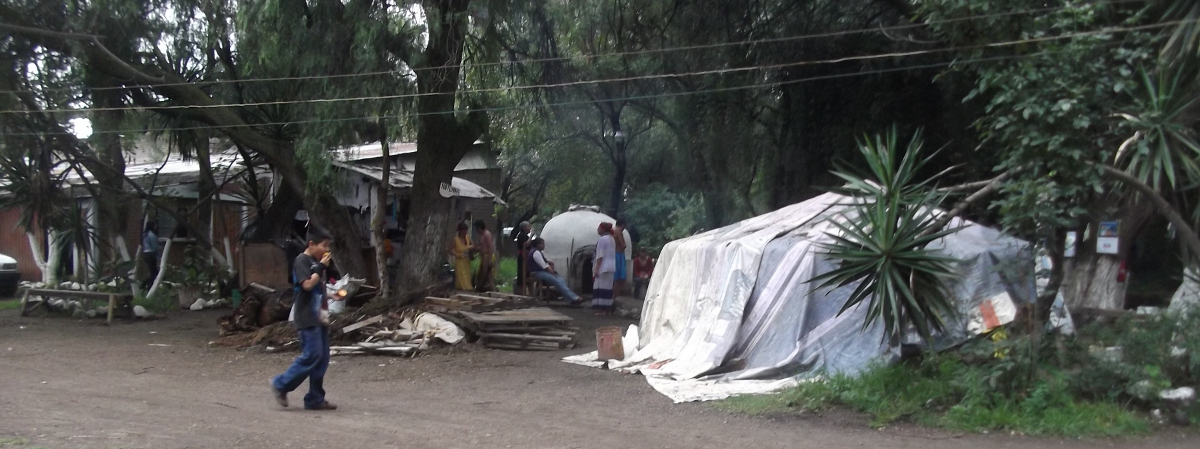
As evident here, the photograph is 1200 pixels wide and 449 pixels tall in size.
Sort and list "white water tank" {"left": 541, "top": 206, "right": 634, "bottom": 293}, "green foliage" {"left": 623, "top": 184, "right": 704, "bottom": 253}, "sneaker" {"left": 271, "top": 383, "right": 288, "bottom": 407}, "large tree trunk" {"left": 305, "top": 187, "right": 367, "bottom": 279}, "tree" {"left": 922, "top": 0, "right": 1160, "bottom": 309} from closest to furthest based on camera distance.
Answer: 1. "tree" {"left": 922, "top": 0, "right": 1160, "bottom": 309}
2. "sneaker" {"left": 271, "top": 383, "right": 288, "bottom": 407}
3. "large tree trunk" {"left": 305, "top": 187, "right": 367, "bottom": 279}
4. "white water tank" {"left": 541, "top": 206, "right": 634, "bottom": 293}
5. "green foliage" {"left": 623, "top": 184, "right": 704, "bottom": 253}

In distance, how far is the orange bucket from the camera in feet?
40.0

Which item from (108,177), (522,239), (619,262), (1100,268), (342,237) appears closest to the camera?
(1100,268)

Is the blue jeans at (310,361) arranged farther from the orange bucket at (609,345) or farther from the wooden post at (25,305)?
the wooden post at (25,305)

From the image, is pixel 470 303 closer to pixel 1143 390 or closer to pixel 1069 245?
pixel 1069 245

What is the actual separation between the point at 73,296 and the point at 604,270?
9197mm

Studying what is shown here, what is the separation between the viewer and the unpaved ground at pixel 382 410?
755 cm

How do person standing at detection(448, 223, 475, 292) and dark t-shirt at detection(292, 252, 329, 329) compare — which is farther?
person standing at detection(448, 223, 475, 292)

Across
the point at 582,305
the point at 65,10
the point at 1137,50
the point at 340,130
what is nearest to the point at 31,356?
the point at 340,130

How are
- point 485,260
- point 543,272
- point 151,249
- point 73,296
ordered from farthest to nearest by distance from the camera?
point 151,249
point 543,272
point 485,260
point 73,296

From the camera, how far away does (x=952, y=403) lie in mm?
8648

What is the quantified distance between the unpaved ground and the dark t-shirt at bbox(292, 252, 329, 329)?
84 cm

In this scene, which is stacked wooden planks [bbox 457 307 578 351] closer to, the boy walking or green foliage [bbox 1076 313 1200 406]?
the boy walking

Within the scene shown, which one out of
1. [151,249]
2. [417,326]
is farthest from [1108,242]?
[151,249]

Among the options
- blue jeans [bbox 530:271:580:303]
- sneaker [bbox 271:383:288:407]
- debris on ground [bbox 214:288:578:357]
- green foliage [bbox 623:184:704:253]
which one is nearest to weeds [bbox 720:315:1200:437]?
sneaker [bbox 271:383:288:407]
